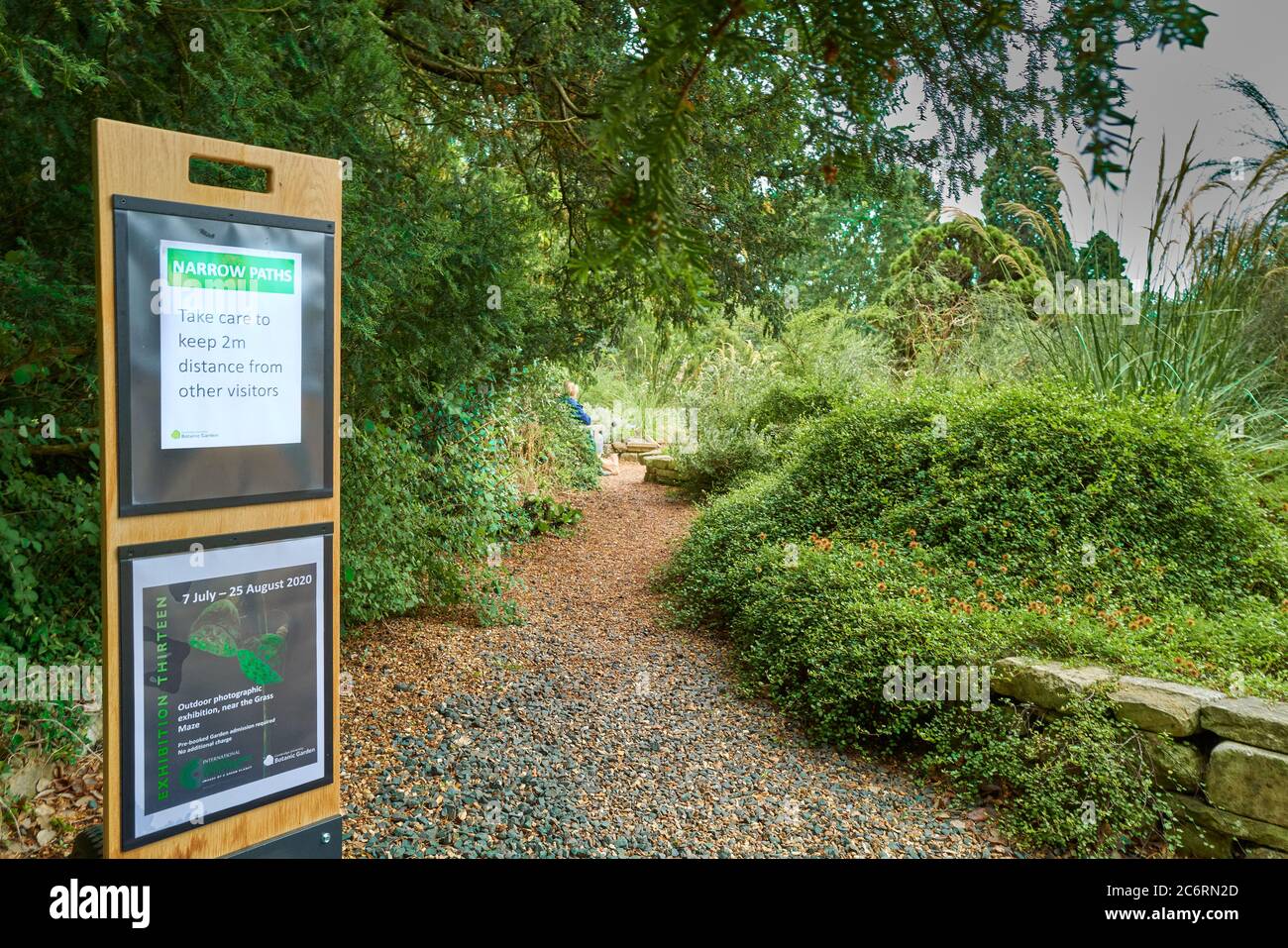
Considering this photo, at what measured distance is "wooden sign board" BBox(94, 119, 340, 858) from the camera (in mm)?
1802

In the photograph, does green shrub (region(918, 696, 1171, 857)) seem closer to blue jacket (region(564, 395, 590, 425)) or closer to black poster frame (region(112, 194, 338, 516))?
black poster frame (region(112, 194, 338, 516))

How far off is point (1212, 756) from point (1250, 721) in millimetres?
193

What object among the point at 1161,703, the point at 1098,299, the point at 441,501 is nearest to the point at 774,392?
the point at 1098,299

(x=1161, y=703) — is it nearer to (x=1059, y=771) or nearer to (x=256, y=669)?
(x=1059, y=771)

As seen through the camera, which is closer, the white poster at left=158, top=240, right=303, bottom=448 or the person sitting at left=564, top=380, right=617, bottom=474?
the white poster at left=158, top=240, right=303, bottom=448

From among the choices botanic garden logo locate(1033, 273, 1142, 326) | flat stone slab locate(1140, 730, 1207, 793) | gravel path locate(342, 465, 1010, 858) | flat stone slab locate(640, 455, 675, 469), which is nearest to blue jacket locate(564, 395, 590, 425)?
flat stone slab locate(640, 455, 675, 469)

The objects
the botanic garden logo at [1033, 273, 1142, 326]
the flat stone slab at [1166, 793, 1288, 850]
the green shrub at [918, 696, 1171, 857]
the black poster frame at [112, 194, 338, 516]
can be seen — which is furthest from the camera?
the botanic garden logo at [1033, 273, 1142, 326]

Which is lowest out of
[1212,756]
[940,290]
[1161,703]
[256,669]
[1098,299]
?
[1212,756]

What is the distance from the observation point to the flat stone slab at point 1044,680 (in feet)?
11.5

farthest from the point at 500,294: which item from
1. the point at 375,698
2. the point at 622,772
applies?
the point at 622,772

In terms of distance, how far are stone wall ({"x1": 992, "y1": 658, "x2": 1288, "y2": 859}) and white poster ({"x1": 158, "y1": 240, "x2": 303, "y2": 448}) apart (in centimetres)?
321

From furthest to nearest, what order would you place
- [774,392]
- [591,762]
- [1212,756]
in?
[774,392] → [591,762] → [1212,756]

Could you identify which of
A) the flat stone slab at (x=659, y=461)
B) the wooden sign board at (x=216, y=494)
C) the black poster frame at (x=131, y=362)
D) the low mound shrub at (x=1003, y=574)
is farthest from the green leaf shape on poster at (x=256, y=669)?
the flat stone slab at (x=659, y=461)

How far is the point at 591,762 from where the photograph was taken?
12.5ft
